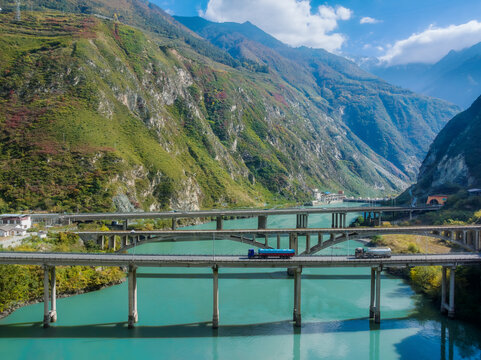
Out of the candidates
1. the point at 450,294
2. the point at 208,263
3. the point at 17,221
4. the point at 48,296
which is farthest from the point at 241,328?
the point at 17,221

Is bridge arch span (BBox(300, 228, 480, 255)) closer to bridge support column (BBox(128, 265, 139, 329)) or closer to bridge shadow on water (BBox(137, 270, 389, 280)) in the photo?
bridge shadow on water (BBox(137, 270, 389, 280))

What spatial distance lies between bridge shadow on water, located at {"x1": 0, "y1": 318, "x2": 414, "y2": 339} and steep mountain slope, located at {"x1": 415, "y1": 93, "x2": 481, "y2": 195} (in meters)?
75.5

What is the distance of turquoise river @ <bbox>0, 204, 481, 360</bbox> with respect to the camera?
96.0 feet

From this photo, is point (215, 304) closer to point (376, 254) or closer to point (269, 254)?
point (269, 254)

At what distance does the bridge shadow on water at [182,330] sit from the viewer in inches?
1228

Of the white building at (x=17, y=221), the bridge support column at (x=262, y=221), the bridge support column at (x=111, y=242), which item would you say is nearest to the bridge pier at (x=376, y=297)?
the bridge support column at (x=262, y=221)

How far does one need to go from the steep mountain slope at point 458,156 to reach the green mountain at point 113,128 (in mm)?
58738

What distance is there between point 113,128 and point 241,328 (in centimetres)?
8191

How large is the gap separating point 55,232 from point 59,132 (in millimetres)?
41549

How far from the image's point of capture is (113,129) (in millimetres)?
101375

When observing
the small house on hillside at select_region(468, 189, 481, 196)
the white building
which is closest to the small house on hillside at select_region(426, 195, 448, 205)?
the small house on hillside at select_region(468, 189, 481, 196)

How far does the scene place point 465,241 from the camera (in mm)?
52344

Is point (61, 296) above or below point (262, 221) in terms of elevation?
below

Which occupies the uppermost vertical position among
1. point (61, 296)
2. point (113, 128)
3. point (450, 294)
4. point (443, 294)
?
point (113, 128)
